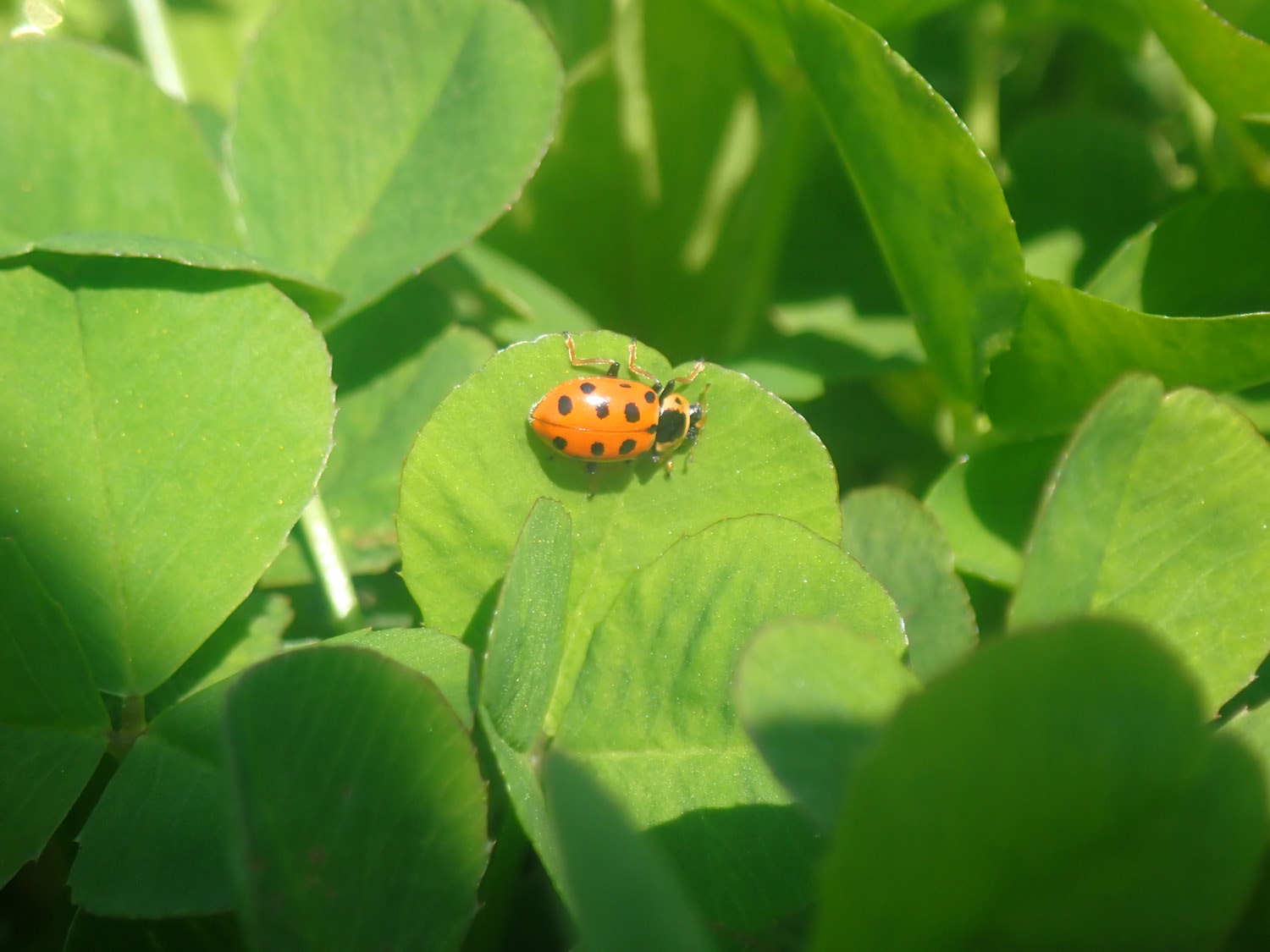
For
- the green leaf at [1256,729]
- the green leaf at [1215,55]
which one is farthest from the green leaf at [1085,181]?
the green leaf at [1256,729]

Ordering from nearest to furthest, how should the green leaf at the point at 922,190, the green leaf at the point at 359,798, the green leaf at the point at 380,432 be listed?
the green leaf at the point at 359,798, the green leaf at the point at 922,190, the green leaf at the point at 380,432

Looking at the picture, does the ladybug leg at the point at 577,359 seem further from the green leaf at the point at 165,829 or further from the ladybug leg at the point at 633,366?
the green leaf at the point at 165,829

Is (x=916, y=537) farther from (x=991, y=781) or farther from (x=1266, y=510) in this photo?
(x=991, y=781)

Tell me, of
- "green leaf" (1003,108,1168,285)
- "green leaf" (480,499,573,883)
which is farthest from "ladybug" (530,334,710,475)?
"green leaf" (1003,108,1168,285)

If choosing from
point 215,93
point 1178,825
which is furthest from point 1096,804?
point 215,93

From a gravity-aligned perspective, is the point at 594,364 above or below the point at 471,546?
above

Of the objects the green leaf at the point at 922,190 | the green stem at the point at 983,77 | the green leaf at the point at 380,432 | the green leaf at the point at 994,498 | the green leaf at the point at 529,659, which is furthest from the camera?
the green stem at the point at 983,77

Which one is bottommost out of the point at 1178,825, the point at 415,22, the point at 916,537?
the point at 916,537
